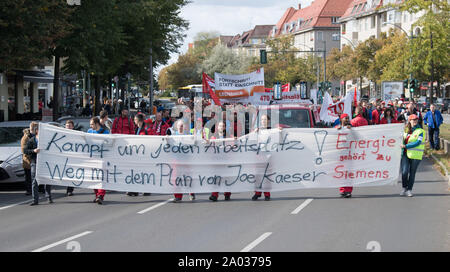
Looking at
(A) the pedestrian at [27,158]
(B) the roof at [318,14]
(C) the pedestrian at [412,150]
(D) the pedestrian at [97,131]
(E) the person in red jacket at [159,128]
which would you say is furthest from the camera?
(B) the roof at [318,14]

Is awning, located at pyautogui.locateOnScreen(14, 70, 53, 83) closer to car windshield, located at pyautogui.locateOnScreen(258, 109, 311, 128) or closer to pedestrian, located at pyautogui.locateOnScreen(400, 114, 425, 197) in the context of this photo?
car windshield, located at pyautogui.locateOnScreen(258, 109, 311, 128)

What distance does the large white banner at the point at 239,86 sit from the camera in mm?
26453

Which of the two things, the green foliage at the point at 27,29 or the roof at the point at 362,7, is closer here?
the green foliage at the point at 27,29

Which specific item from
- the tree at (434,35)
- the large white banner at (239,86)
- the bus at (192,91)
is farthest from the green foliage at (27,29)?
the bus at (192,91)

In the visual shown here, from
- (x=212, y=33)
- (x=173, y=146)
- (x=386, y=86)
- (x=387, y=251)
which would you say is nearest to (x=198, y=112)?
(x=173, y=146)

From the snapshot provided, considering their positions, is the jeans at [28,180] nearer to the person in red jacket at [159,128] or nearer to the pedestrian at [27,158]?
the pedestrian at [27,158]

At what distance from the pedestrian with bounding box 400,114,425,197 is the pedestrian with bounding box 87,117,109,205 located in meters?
6.26

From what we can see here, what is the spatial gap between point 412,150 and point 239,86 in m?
13.1

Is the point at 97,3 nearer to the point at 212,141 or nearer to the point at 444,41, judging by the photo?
the point at 212,141

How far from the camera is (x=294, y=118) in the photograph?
19516 mm

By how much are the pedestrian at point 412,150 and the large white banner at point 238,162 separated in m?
0.21

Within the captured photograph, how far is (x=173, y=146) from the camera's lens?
14461 mm
